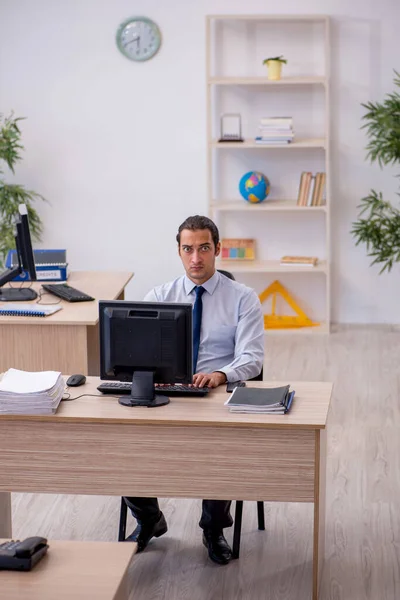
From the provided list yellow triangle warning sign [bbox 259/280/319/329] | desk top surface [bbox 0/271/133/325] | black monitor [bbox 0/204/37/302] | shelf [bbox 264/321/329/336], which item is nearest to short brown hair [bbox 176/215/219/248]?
desk top surface [bbox 0/271/133/325]

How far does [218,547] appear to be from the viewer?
381cm

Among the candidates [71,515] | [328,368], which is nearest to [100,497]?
[71,515]

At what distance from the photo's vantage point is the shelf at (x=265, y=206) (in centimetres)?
722

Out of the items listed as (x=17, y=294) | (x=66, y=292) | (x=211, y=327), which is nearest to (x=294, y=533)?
(x=211, y=327)

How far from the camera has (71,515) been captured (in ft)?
13.9

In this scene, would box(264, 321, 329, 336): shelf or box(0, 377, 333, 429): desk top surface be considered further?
box(264, 321, 329, 336): shelf

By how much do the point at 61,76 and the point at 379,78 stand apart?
7.90 feet

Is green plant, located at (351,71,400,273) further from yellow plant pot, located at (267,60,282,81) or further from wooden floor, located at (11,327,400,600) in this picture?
wooden floor, located at (11,327,400,600)

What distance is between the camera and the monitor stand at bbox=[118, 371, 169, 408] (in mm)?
3418

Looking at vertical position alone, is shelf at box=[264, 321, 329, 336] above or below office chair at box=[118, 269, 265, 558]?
above

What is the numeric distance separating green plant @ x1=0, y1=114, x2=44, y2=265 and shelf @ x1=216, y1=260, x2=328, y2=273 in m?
1.50

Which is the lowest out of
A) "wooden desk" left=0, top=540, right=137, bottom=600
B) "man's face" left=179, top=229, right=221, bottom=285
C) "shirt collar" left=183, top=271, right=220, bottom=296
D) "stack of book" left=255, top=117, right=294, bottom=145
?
"wooden desk" left=0, top=540, right=137, bottom=600

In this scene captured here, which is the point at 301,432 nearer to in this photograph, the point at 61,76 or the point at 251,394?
the point at 251,394

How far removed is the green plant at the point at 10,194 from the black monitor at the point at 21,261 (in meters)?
2.09
